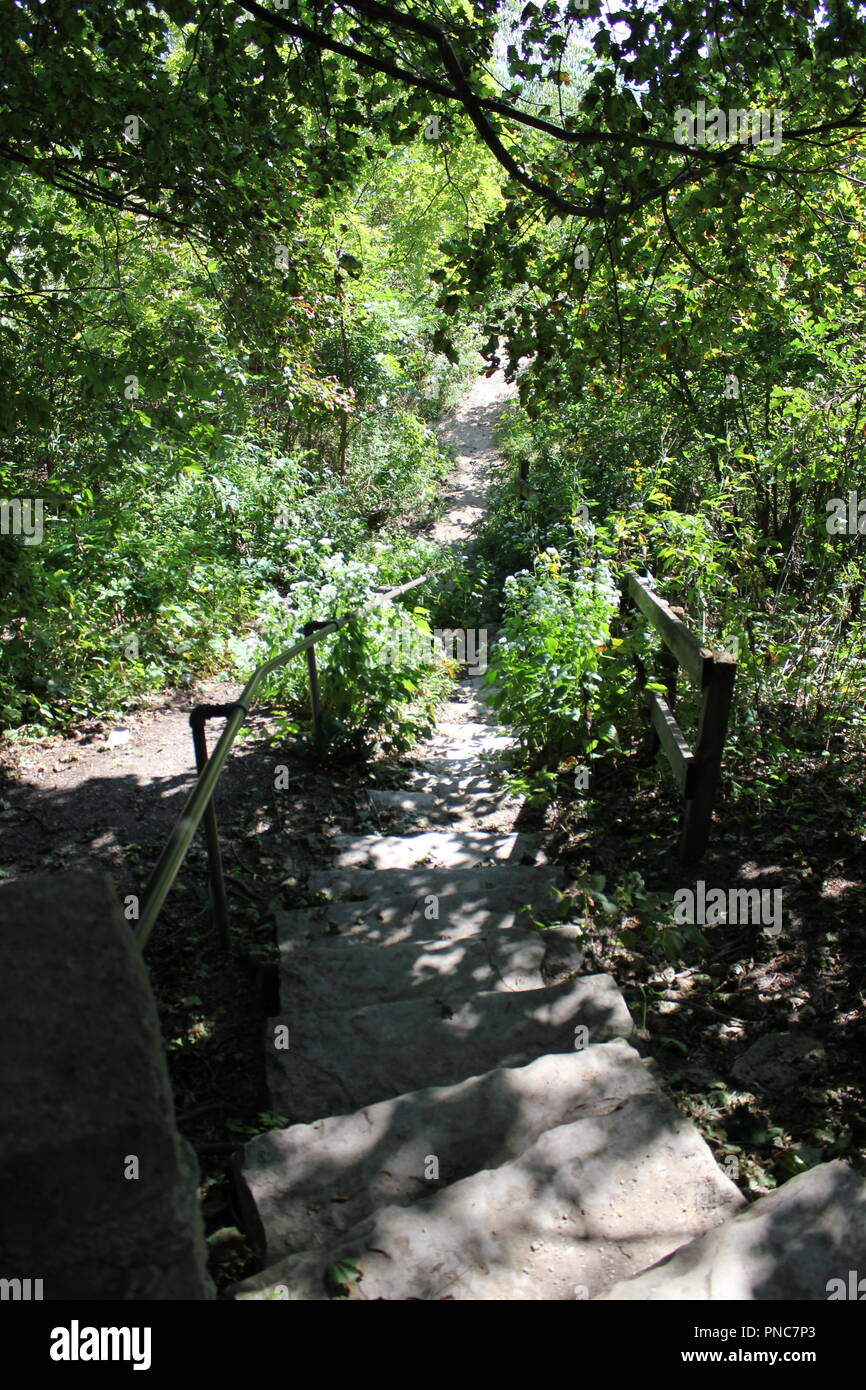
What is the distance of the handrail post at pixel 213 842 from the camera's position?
364 cm

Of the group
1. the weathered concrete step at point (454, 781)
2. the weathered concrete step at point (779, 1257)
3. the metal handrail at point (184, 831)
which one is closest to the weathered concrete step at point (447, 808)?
the weathered concrete step at point (454, 781)

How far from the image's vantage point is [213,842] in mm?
3703

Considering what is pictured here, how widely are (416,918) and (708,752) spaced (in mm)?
1632

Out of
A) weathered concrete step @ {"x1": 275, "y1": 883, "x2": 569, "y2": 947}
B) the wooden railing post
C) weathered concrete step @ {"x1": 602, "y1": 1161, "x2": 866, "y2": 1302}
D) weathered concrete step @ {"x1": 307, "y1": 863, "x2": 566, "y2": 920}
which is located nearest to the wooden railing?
the wooden railing post

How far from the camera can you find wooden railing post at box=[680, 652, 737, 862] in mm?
4480

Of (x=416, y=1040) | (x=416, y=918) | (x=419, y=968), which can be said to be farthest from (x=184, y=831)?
(x=416, y=918)

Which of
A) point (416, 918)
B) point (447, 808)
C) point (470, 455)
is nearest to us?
point (416, 918)

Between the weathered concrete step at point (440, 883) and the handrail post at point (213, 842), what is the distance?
0.68 metres

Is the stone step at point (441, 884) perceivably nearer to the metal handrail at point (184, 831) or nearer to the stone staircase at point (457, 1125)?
the stone staircase at point (457, 1125)

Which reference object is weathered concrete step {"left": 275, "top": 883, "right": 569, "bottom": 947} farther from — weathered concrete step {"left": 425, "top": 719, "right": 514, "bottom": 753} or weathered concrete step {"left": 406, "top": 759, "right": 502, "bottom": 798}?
weathered concrete step {"left": 425, "top": 719, "right": 514, "bottom": 753}

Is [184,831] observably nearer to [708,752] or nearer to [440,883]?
[440,883]

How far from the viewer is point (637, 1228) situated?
202cm

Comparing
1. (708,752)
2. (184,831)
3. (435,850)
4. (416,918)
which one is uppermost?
(708,752)
